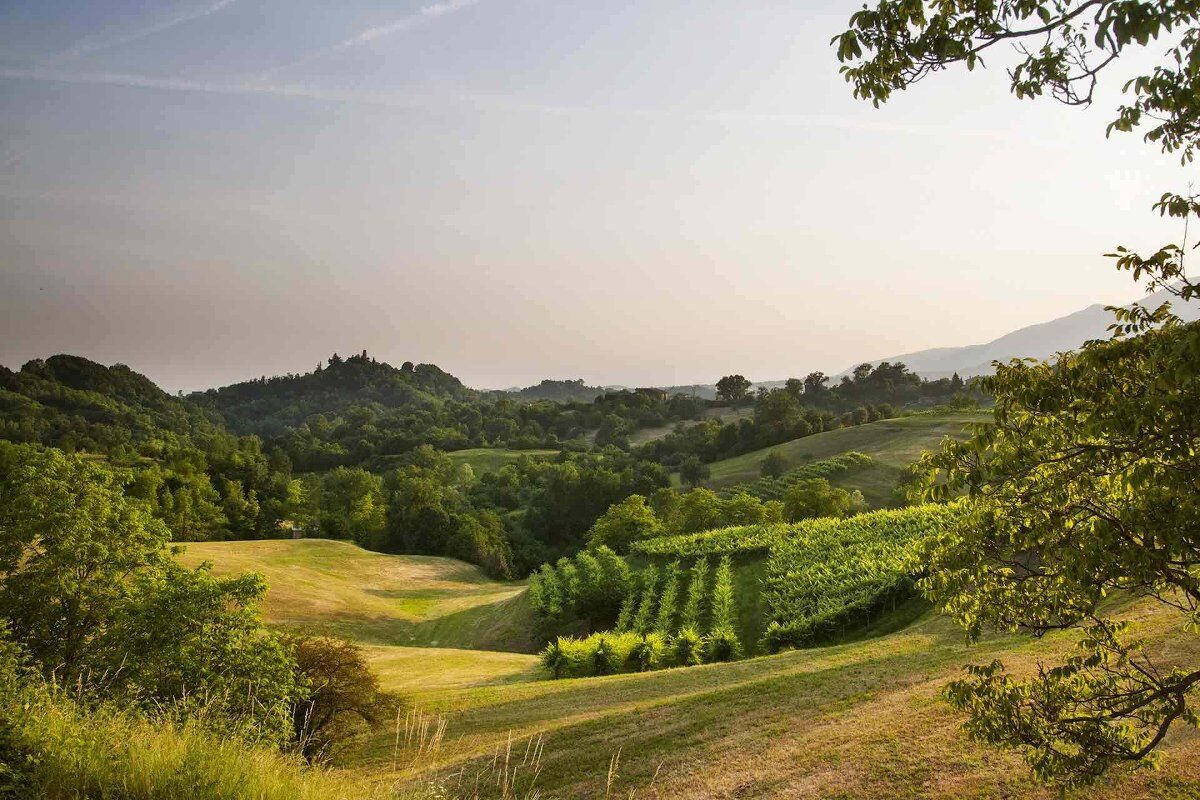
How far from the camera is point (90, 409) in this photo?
124000 mm

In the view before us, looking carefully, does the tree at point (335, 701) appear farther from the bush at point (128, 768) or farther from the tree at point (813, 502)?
the tree at point (813, 502)

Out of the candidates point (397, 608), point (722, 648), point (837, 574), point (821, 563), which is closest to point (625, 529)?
point (397, 608)

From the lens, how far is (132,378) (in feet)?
514

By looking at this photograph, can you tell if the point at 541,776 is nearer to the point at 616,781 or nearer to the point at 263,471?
the point at 616,781

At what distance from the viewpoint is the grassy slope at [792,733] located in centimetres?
1093

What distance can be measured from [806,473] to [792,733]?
7986cm

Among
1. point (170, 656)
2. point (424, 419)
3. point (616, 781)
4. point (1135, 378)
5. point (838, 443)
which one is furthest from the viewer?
point (424, 419)

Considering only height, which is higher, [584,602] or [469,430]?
[469,430]

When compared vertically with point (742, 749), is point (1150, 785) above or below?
above

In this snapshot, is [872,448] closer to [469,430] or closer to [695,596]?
[695,596]

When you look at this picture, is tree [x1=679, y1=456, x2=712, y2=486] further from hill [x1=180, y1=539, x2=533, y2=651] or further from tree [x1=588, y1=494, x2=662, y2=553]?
hill [x1=180, y1=539, x2=533, y2=651]

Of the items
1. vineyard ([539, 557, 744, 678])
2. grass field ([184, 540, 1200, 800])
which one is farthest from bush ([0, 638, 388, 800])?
vineyard ([539, 557, 744, 678])

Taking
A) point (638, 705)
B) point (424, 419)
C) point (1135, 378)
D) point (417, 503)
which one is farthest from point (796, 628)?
point (424, 419)

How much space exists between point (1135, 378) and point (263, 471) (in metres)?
103
